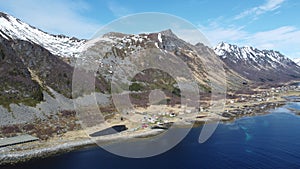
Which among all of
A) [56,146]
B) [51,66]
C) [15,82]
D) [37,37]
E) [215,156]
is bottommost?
[215,156]

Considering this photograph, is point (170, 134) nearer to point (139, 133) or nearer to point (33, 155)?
point (139, 133)

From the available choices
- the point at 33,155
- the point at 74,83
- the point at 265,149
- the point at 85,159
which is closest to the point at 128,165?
the point at 85,159

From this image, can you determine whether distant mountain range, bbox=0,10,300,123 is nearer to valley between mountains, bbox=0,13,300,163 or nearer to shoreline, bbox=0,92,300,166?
valley between mountains, bbox=0,13,300,163

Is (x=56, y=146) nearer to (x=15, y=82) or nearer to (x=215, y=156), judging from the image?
(x=215, y=156)

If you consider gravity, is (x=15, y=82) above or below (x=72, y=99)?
above

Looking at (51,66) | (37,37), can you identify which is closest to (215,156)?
(51,66)

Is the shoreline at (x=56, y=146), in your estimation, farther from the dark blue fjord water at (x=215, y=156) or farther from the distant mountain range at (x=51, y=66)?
the distant mountain range at (x=51, y=66)
